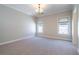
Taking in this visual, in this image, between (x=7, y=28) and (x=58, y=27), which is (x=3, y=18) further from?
(x=58, y=27)

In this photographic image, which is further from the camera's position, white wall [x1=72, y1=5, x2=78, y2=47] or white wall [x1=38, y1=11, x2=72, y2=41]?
white wall [x1=38, y1=11, x2=72, y2=41]

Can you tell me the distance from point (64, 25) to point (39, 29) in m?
0.60

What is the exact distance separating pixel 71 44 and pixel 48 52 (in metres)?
0.54

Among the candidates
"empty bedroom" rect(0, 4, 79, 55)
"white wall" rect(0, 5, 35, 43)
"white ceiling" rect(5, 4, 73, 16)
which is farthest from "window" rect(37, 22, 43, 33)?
"white ceiling" rect(5, 4, 73, 16)

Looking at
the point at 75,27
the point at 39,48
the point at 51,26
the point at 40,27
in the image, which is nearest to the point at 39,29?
the point at 40,27

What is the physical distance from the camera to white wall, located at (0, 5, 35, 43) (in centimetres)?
203

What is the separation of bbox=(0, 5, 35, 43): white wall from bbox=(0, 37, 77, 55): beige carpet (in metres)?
0.18

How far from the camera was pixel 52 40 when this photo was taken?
7.11ft

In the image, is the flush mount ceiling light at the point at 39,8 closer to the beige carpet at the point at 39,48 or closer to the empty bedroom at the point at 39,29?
the empty bedroom at the point at 39,29

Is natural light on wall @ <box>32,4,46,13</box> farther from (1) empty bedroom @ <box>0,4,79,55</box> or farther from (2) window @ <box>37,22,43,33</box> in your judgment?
(2) window @ <box>37,22,43,33</box>

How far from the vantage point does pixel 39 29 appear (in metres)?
2.23

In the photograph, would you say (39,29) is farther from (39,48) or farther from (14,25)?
(14,25)

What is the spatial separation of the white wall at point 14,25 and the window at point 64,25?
65 cm
